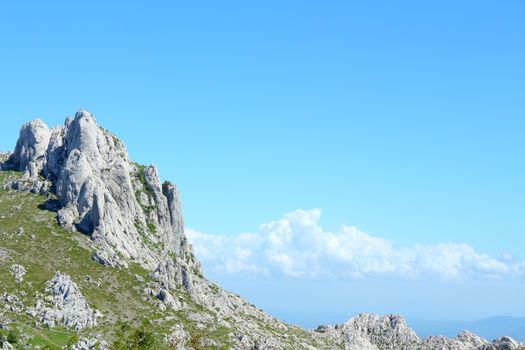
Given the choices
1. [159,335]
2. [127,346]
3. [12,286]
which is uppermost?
[12,286]

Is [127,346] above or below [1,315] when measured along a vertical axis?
below

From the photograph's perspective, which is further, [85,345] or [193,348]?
[85,345]

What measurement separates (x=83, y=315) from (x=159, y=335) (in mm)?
24888

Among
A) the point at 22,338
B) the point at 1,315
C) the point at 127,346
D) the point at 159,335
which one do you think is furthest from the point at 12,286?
the point at 127,346

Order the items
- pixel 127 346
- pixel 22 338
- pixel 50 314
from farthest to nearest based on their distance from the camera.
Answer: pixel 50 314 < pixel 22 338 < pixel 127 346

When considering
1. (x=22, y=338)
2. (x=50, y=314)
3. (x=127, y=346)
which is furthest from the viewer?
(x=50, y=314)

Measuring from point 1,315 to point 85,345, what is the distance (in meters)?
27.0

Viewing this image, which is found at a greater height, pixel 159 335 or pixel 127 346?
pixel 159 335

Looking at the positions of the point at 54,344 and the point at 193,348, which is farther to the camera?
the point at 54,344

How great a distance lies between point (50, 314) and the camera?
19188 cm

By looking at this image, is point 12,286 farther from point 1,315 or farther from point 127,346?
point 127,346

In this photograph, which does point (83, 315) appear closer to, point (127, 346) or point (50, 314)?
point (50, 314)

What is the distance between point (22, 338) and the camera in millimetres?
173875

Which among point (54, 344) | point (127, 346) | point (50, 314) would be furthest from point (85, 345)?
point (127, 346)
